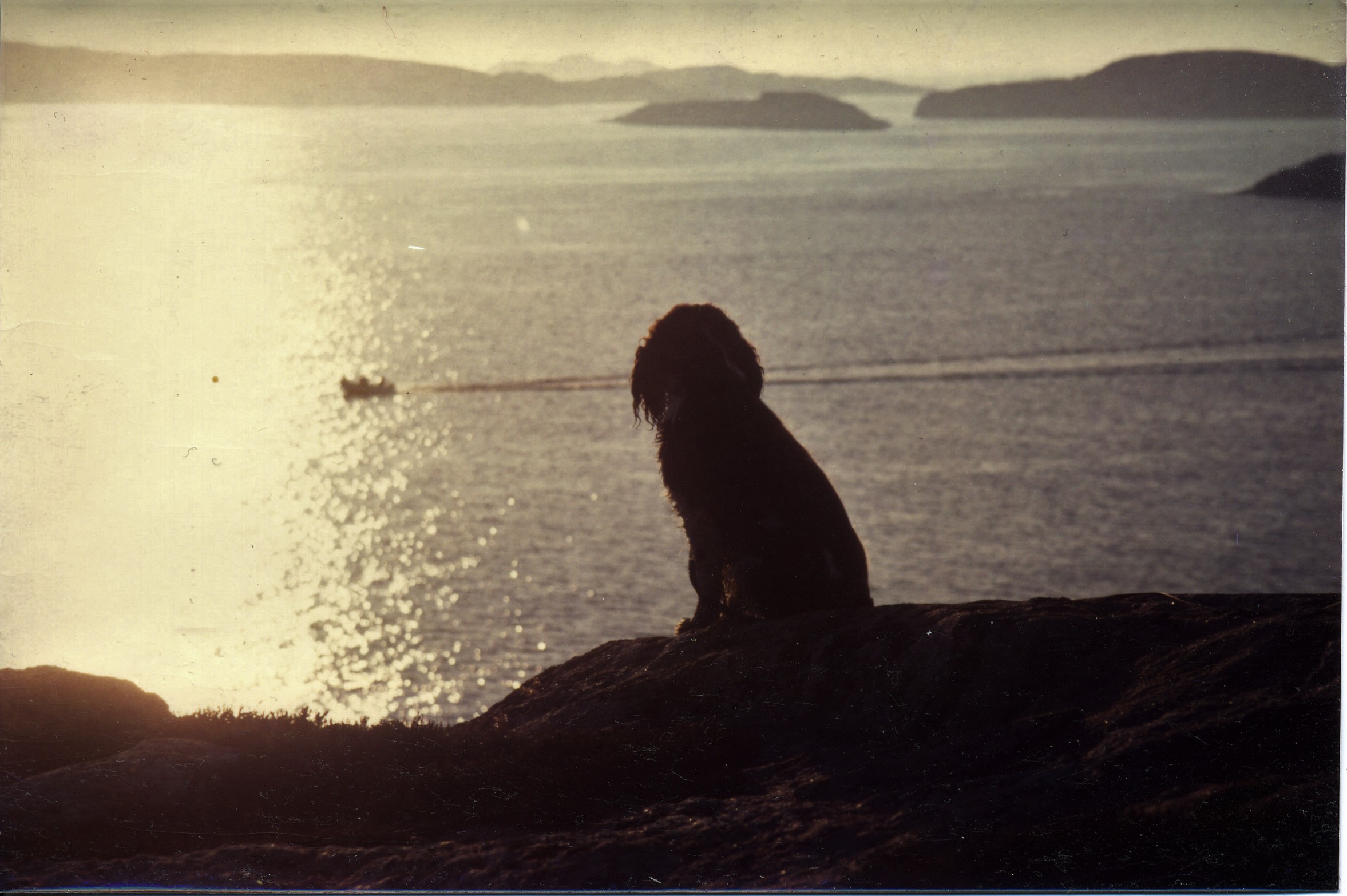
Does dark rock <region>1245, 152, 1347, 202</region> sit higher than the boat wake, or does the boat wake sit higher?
dark rock <region>1245, 152, 1347, 202</region>

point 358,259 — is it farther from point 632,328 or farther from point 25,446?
point 25,446

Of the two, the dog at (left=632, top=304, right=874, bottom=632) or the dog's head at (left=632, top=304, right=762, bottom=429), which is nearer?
the dog at (left=632, top=304, right=874, bottom=632)

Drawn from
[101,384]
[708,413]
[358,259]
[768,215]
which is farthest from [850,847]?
[358,259]

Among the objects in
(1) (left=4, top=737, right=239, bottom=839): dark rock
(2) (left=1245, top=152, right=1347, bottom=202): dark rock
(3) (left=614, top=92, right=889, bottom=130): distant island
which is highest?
(3) (left=614, top=92, right=889, bottom=130): distant island

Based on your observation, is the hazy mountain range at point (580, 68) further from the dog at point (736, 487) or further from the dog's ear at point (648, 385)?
the dog's ear at point (648, 385)

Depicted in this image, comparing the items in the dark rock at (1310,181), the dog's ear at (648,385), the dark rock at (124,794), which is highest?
the dark rock at (1310,181)

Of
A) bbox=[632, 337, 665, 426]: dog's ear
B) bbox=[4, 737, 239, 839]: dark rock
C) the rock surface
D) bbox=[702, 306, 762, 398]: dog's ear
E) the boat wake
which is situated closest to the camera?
the rock surface

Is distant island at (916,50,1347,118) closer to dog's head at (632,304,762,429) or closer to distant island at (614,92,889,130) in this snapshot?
distant island at (614,92,889,130)

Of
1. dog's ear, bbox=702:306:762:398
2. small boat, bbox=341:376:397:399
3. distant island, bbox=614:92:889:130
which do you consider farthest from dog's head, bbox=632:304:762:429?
small boat, bbox=341:376:397:399

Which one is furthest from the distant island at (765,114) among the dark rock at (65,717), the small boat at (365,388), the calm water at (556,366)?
the small boat at (365,388)
